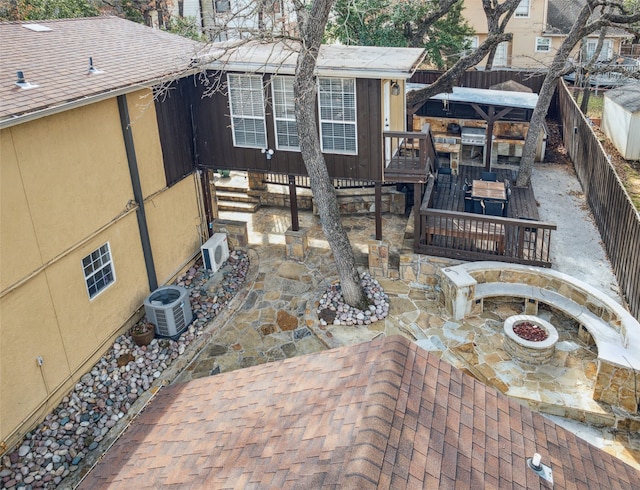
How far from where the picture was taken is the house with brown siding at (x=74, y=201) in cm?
881

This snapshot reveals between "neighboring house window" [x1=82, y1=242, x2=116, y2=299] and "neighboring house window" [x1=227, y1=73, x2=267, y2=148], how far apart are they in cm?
453

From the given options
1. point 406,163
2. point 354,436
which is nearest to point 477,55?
point 406,163

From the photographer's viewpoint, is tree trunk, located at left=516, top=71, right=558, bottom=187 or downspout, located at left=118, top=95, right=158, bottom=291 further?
tree trunk, located at left=516, top=71, right=558, bottom=187

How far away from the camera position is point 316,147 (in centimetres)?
1137

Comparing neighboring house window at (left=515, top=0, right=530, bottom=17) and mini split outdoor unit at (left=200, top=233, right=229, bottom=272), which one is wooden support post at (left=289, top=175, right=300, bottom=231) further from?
neighboring house window at (left=515, top=0, right=530, bottom=17)

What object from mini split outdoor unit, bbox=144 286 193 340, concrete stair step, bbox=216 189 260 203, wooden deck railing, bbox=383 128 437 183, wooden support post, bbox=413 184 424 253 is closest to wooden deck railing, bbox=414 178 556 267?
wooden support post, bbox=413 184 424 253

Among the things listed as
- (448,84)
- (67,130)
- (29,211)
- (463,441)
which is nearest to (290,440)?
(463,441)

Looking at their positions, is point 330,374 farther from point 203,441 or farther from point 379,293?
point 379,293

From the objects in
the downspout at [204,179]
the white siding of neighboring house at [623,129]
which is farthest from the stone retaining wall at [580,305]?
the white siding of neighboring house at [623,129]

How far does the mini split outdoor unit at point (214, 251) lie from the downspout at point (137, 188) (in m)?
1.57

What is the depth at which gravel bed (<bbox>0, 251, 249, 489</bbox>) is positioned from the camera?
8641mm

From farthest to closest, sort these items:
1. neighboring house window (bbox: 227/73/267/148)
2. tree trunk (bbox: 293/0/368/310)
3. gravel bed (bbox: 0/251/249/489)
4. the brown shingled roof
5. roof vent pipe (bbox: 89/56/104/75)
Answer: neighboring house window (bbox: 227/73/267/148) → roof vent pipe (bbox: 89/56/104/75) → tree trunk (bbox: 293/0/368/310) → the brown shingled roof → gravel bed (bbox: 0/251/249/489)

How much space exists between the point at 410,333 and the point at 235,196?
308 inches

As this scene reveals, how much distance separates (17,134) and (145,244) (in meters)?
3.94
